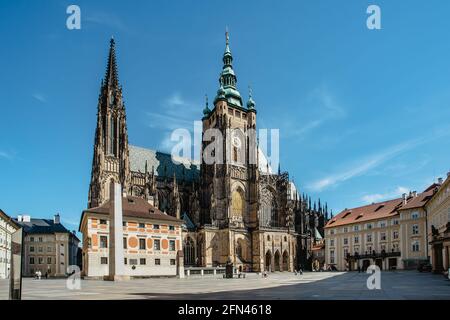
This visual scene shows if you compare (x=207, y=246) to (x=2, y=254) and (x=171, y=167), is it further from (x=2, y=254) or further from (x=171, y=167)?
(x=2, y=254)

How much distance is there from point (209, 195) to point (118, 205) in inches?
1936

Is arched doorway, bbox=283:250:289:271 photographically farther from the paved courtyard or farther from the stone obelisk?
the paved courtyard

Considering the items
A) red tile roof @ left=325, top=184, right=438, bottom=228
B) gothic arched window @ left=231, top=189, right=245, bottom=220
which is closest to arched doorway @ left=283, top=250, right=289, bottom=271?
red tile roof @ left=325, top=184, right=438, bottom=228

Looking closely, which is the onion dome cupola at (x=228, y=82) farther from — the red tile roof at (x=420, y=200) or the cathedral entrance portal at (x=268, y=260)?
the red tile roof at (x=420, y=200)

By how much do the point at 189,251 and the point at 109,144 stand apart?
2385 cm

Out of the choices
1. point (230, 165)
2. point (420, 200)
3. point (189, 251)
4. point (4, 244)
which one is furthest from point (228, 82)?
point (4, 244)

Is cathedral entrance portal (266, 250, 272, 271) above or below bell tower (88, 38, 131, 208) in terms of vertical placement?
below

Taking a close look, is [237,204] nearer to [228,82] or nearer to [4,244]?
[228,82]

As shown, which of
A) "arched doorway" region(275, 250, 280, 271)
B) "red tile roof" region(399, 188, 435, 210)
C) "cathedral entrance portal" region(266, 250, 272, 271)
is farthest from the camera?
"arched doorway" region(275, 250, 280, 271)

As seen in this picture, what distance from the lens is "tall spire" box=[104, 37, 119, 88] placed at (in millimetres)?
81894

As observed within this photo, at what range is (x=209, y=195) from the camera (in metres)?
82.0

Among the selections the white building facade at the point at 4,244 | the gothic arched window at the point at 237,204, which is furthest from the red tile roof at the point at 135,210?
the gothic arched window at the point at 237,204

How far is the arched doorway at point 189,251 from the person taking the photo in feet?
249
